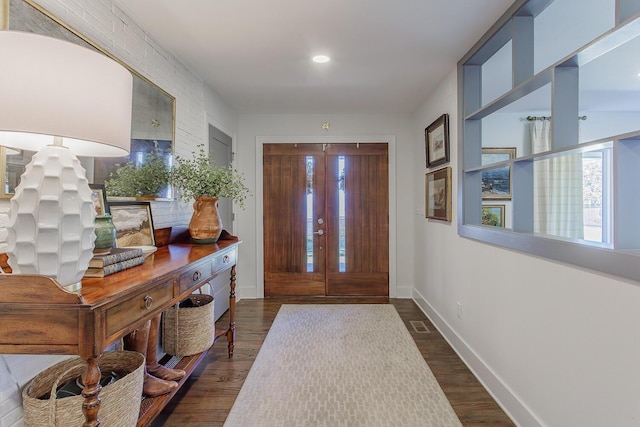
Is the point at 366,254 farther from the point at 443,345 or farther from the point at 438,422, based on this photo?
the point at 438,422

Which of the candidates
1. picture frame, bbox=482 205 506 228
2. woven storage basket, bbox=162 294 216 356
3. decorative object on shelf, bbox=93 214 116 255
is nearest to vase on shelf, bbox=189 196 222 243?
woven storage basket, bbox=162 294 216 356

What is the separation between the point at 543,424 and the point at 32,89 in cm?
248

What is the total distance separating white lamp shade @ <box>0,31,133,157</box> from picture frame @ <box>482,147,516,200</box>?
4.15 meters

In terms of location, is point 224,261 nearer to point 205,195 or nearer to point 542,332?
point 205,195

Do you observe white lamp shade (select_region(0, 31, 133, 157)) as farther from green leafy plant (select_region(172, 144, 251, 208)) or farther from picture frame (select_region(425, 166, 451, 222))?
picture frame (select_region(425, 166, 451, 222))

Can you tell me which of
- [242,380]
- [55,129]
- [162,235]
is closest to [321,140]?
[162,235]

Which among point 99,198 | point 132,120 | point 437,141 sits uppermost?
point 437,141

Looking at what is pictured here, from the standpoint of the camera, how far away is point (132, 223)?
192 centimetres

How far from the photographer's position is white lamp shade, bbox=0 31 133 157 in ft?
2.81

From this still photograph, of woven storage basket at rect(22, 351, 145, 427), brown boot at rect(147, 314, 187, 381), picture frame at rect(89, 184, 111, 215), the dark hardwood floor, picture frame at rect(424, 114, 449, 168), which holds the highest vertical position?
picture frame at rect(424, 114, 449, 168)

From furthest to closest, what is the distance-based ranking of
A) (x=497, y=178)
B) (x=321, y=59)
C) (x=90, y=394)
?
(x=497, y=178), (x=321, y=59), (x=90, y=394)

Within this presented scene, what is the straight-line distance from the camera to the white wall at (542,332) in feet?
3.90

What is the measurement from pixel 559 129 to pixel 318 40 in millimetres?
1601

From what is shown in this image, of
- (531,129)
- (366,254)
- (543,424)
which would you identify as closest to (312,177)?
(366,254)
